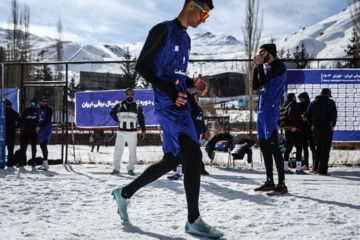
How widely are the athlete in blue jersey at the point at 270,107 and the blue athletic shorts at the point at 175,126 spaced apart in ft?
6.45

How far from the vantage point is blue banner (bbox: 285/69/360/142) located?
8.00m

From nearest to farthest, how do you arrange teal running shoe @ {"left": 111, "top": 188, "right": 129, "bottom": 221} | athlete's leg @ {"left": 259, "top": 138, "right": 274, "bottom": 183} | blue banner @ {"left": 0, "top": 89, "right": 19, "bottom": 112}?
teal running shoe @ {"left": 111, "top": 188, "right": 129, "bottom": 221}
athlete's leg @ {"left": 259, "top": 138, "right": 274, "bottom": 183}
blue banner @ {"left": 0, "top": 89, "right": 19, "bottom": 112}

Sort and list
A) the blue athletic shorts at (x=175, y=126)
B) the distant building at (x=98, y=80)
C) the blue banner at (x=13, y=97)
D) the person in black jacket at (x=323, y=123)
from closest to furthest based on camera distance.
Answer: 1. the blue athletic shorts at (x=175, y=126)
2. the person in black jacket at (x=323, y=123)
3. the blue banner at (x=13, y=97)
4. the distant building at (x=98, y=80)

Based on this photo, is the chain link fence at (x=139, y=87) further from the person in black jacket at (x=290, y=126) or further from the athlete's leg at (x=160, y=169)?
the athlete's leg at (x=160, y=169)

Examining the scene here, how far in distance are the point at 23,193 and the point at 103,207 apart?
1364 mm

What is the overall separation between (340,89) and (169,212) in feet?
21.4

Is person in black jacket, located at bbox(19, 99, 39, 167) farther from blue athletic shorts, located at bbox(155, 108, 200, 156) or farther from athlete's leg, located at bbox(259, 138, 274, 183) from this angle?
blue athletic shorts, located at bbox(155, 108, 200, 156)

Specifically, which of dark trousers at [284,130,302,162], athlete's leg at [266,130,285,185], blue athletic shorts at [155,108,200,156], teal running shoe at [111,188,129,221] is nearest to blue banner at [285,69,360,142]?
dark trousers at [284,130,302,162]

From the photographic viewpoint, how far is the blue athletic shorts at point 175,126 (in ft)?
8.10

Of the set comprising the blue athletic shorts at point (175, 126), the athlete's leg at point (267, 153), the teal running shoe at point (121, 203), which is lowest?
the teal running shoe at point (121, 203)

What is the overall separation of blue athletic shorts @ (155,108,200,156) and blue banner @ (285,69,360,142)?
618cm

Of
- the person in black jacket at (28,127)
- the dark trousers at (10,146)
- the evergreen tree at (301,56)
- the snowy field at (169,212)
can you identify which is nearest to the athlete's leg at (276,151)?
the snowy field at (169,212)

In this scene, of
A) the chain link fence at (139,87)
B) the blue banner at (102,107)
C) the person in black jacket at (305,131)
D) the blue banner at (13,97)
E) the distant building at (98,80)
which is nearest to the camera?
the person in black jacket at (305,131)

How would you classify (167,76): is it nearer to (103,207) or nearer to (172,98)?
(172,98)
